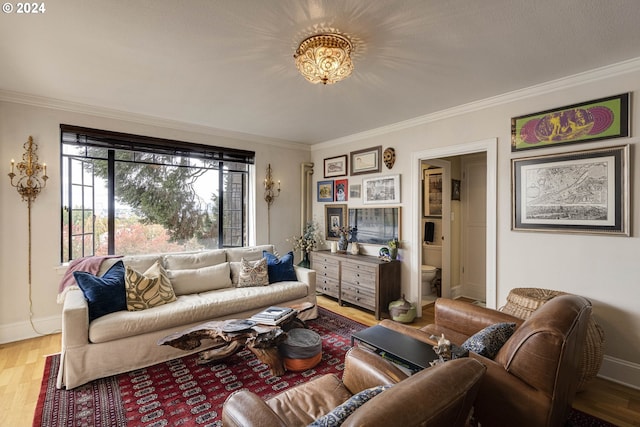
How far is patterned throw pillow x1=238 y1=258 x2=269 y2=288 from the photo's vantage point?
3.62 metres

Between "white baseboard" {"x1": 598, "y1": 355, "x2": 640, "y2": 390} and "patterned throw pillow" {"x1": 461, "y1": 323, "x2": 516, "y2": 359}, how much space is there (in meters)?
1.50

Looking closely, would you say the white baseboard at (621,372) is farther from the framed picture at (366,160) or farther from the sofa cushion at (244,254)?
the sofa cushion at (244,254)

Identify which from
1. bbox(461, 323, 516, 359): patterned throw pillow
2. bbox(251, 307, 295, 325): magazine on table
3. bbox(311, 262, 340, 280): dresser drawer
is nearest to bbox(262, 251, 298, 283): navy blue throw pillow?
bbox(311, 262, 340, 280): dresser drawer

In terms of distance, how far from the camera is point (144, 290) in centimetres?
286

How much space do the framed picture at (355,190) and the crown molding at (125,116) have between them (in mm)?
1387

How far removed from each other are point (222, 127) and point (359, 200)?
2280 mm

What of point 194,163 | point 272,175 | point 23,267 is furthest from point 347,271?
point 23,267

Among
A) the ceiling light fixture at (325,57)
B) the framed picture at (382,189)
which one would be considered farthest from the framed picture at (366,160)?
the ceiling light fixture at (325,57)

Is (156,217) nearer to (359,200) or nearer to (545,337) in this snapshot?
(359,200)

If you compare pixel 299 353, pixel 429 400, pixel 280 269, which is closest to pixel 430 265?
pixel 280 269

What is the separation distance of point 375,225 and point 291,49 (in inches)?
108

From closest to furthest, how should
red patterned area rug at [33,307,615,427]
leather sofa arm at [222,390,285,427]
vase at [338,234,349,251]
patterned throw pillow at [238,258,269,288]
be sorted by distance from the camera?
leather sofa arm at [222,390,285,427], red patterned area rug at [33,307,615,427], patterned throw pillow at [238,258,269,288], vase at [338,234,349,251]

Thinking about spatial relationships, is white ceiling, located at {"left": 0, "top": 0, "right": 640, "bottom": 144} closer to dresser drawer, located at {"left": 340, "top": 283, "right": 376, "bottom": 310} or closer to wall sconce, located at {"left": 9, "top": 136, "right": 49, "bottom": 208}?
wall sconce, located at {"left": 9, "top": 136, "right": 49, "bottom": 208}

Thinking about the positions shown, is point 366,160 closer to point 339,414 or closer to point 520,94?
point 520,94
